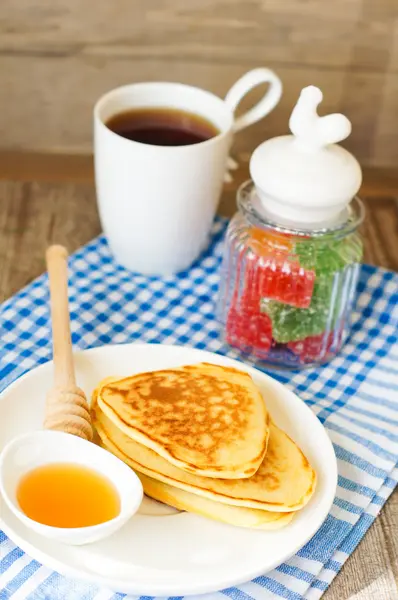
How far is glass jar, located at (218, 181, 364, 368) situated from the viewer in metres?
1.01

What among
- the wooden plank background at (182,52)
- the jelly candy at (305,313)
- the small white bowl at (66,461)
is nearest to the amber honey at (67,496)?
the small white bowl at (66,461)

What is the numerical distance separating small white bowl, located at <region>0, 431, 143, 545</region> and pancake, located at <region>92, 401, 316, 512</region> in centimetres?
3

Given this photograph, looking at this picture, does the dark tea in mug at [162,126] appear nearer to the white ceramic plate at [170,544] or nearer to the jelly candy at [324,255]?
the jelly candy at [324,255]

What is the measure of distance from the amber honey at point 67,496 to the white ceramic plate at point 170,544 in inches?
0.8

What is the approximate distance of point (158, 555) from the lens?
0.77 metres

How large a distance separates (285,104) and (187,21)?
0.71ft

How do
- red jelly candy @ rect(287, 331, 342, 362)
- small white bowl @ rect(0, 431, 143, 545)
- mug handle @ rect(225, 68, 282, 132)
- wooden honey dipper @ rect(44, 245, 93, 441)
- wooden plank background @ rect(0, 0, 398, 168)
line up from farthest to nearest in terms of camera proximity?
1. wooden plank background @ rect(0, 0, 398, 168)
2. mug handle @ rect(225, 68, 282, 132)
3. red jelly candy @ rect(287, 331, 342, 362)
4. wooden honey dipper @ rect(44, 245, 93, 441)
5. small white bowl @ rect(0, 431, 143, 545)

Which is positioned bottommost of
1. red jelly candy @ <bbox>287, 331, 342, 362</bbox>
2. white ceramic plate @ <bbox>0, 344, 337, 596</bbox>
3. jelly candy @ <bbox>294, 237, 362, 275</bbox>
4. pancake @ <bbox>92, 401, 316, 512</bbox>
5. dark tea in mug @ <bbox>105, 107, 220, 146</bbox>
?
red jelly candy @ <bbox>287, 331, 342, 362</bbox>

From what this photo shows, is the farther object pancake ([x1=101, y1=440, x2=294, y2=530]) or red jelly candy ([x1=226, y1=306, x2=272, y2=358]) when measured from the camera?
red jelly candy ([x1=226, y1=306, x2=272, y2=358])

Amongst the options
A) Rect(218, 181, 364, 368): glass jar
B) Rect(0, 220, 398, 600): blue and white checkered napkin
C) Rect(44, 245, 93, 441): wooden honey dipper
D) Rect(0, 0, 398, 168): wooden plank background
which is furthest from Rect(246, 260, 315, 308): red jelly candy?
Rect(0, 0, 398, 168): wooden plank background

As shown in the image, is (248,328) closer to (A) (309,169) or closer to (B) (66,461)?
(A) (309,169)

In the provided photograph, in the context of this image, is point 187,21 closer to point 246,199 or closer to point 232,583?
point 246,199

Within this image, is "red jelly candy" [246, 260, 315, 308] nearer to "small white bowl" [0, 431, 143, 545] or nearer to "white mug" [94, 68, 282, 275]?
"white mug" [94, 68, 282, 275]

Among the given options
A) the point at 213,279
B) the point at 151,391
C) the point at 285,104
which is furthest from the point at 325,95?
the point at 151,391
